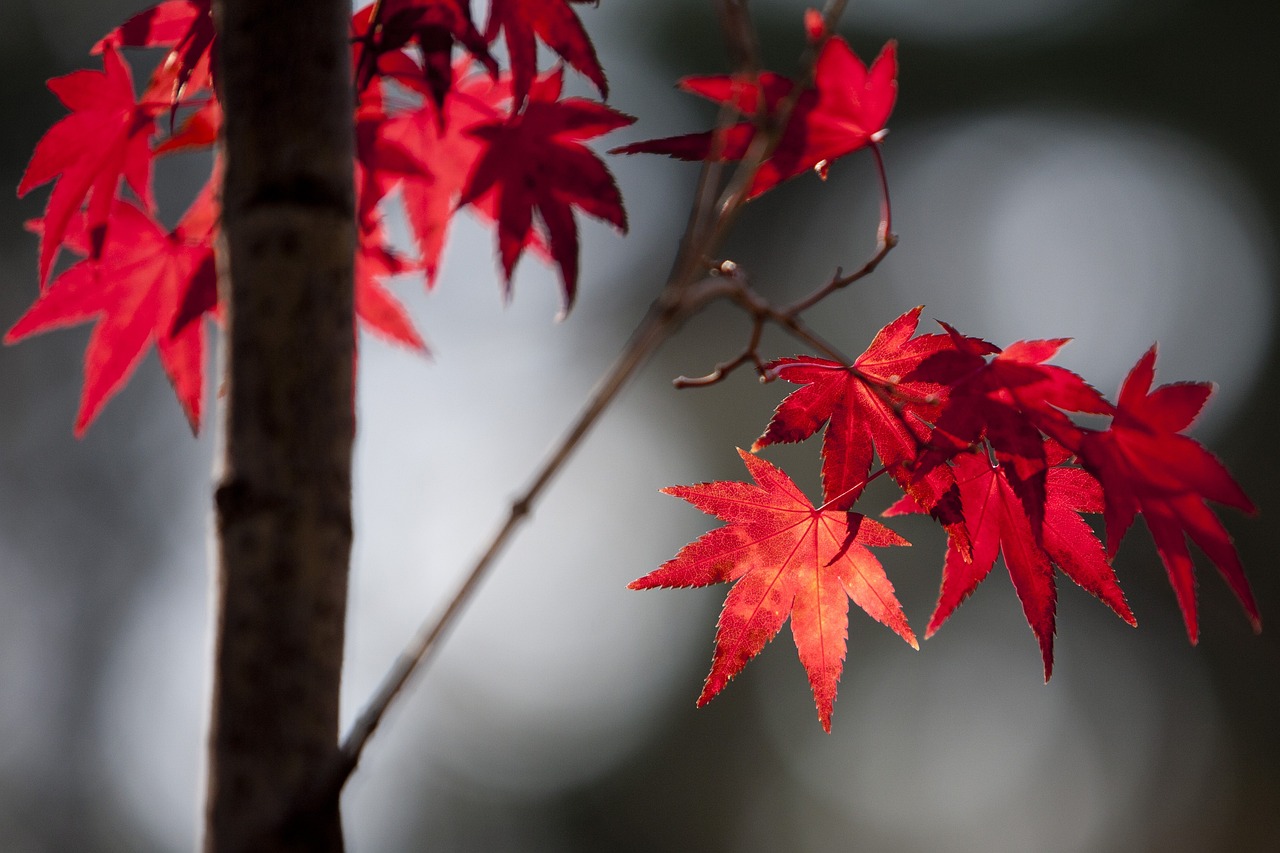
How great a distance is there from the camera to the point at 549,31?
648mm

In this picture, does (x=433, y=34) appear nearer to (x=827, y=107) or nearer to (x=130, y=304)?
(x=827, y=107)

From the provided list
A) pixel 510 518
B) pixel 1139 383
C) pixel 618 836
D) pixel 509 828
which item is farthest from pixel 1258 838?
pixel 510 518

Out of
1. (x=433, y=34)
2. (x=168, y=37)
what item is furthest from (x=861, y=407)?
(x=168, y=37)

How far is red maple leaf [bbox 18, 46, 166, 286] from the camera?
0.74 m

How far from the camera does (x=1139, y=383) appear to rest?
0.62 metres

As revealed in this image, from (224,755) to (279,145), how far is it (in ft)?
0.89

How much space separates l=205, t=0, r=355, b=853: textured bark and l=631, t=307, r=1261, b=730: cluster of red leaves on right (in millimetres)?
254

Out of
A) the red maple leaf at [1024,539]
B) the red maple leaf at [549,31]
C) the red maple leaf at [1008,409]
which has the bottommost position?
the red maple leaf at [1024,539]

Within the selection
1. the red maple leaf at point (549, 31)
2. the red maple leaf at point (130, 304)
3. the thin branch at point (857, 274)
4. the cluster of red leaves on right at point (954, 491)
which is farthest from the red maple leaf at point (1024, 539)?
the red maple leaf at point (130, 304)

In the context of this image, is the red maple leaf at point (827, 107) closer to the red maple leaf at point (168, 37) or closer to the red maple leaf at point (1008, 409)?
the red maple leaf at point (1008, 409)

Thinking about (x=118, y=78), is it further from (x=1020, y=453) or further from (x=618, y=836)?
(x=618, y=836)

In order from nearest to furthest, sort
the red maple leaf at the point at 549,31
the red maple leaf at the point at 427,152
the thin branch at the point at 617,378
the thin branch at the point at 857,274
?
the thin branch at the point at 617,378, the thin branch at the point at 857,274, the red maple leaf at the point at 549,31, the red maple leaf at the point at 427,152

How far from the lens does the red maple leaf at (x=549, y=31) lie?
2.11 feet

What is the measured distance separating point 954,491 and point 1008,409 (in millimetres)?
58
